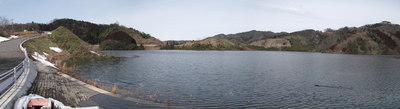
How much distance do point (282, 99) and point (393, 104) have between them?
419 inches

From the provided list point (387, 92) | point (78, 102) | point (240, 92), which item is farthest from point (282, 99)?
point (78, 102)

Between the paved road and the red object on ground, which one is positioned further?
the paved road

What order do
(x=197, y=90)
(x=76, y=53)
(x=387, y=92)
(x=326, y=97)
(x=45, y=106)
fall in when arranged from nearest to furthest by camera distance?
(x=45, y=106)
(x=326, y=97)
(x=197, y=90)
(x=387, y=92)
(x=76, y=53)

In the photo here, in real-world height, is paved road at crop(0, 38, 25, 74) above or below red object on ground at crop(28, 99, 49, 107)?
above

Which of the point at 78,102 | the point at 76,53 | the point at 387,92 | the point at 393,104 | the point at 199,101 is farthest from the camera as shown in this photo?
the point at 76,53

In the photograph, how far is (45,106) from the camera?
12922mm

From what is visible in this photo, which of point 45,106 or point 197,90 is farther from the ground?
point 45,106

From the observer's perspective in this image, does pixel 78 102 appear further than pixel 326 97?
No

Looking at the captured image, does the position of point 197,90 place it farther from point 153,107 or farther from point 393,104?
point 393,104

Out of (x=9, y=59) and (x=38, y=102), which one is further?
(x=9, y=59)

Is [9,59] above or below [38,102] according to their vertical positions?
above

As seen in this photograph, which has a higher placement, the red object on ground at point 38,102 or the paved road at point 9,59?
the paved road at point 9,59

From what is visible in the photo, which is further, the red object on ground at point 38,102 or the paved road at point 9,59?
the paved road at point 9,59

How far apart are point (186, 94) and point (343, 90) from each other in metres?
19.8
